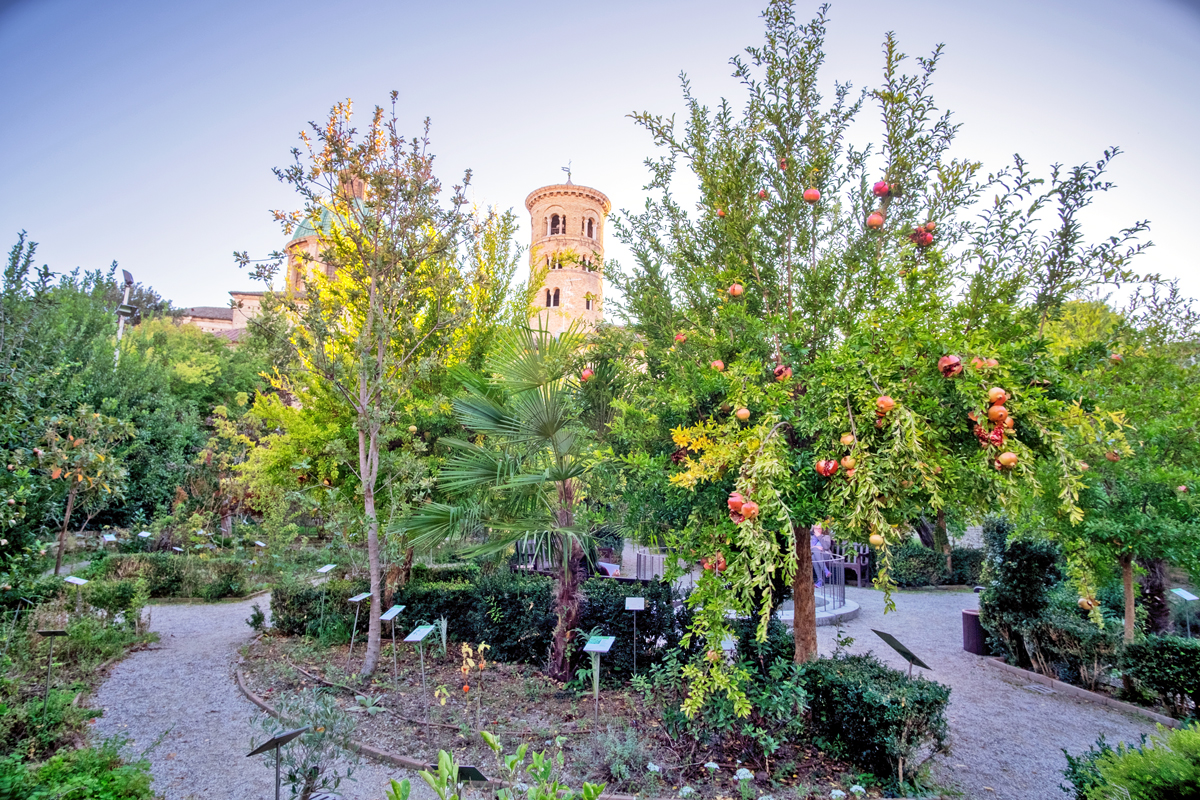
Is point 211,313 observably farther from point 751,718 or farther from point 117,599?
point 751,718

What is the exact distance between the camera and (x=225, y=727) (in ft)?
20.3

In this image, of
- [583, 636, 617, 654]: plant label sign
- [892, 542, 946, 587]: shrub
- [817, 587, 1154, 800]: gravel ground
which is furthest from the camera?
[892, 542, 946, 587]: shrub

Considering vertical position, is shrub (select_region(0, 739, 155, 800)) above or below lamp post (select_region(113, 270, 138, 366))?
below

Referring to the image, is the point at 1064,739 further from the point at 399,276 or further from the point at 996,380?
the point at 399,276

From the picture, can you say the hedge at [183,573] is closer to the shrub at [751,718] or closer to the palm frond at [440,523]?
the palm frond at [440,523]

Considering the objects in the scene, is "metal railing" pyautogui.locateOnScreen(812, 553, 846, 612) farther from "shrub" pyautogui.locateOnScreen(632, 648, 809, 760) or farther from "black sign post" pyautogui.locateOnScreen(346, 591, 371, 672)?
"black sign post" pyautogui.locateOnScreen(346, 591, 371, 672)

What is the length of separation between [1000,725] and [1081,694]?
1.99 meters

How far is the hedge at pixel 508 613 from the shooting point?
281 inches

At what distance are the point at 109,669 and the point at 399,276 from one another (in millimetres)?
6667

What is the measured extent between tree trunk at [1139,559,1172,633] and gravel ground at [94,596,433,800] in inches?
410

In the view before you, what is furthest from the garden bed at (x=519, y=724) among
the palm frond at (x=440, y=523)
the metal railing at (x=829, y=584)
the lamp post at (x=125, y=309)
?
the lamp post at (x=125, y=309)

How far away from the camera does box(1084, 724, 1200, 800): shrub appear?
2.77m

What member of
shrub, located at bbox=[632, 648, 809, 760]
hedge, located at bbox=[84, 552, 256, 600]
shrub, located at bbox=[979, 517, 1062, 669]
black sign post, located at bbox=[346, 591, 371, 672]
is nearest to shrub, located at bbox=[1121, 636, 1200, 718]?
shrub, located at bbox=[979, 517, 1062, 669]

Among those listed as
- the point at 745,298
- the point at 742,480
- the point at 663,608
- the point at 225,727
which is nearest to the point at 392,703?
the point at 225,727
